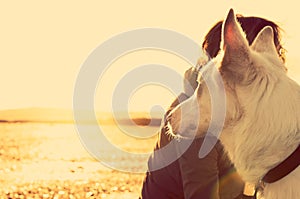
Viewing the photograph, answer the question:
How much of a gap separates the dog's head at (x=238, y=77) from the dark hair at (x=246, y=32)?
46 cm

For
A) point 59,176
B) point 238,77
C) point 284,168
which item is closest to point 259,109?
point 238,77

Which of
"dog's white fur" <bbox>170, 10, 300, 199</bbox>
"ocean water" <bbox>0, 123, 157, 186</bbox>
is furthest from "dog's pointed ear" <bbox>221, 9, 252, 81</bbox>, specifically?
"ocean water" <bbox>0, 123, 157, 186</bbox>

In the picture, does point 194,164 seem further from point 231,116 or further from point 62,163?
point 62,163

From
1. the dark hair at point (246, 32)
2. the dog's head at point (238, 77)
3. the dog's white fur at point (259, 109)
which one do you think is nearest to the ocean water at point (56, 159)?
the dark hair at point (246, 32)

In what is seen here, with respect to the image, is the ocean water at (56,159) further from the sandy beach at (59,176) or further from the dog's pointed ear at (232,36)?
the dog's pointed ear at (232,36)

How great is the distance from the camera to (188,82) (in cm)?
481

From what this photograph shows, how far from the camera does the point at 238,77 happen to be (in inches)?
156

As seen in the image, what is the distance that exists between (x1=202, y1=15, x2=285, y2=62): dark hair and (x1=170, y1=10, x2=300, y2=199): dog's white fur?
0.70 metres

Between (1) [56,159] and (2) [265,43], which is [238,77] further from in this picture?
(1) [56,159]

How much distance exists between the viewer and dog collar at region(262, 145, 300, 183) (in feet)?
12.7

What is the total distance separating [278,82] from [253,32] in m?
1.32

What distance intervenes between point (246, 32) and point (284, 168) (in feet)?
5.61

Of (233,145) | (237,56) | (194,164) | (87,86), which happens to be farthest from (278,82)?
(87,86)

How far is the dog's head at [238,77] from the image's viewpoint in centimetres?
372
